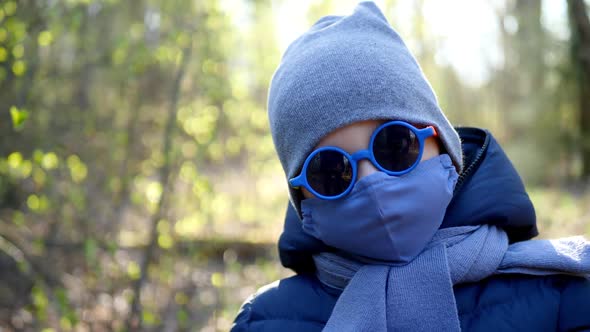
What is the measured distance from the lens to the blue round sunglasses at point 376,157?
1.46 m

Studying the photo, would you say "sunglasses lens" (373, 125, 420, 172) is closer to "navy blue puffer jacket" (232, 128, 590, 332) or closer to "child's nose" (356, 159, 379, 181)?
"child's nose" (356, 159, 379, 181)

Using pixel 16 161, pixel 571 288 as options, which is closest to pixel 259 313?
pixel 571 288

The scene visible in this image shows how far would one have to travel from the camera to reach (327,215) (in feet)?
5.02

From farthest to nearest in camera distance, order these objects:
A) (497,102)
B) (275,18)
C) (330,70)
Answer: (497,102)
(275,18)
(330,70)

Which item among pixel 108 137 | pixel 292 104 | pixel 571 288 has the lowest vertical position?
pixel 108 137

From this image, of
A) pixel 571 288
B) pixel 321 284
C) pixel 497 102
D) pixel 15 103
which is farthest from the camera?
pixel 497 102

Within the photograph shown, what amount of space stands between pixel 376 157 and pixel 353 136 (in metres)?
0.09

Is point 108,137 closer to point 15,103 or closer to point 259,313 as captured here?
point 15,103

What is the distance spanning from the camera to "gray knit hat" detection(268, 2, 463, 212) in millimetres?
1484

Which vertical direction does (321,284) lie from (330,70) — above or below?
below

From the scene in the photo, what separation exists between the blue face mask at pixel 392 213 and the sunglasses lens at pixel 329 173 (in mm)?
33

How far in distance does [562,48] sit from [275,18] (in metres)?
5.98

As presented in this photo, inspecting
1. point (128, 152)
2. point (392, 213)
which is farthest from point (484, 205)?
point (128, 152)

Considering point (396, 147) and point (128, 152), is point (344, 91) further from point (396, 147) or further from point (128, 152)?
point (128, 152)
